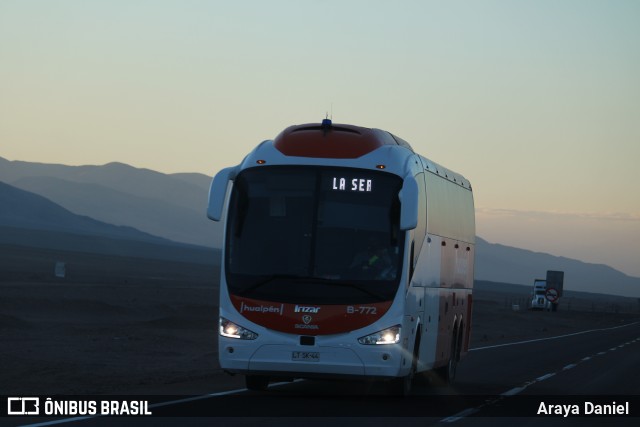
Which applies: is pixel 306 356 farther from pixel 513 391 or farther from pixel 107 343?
pixel 107 343

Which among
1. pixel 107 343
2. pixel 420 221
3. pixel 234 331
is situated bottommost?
pixel 107 343

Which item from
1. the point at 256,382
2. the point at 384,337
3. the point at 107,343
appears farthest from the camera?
the point at 107,343

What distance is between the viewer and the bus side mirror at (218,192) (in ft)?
53.5

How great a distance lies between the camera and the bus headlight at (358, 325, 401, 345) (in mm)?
16406

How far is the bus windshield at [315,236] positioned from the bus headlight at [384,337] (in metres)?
0.42

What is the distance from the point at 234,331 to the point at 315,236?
5.39 feet

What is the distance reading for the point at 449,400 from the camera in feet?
60.2

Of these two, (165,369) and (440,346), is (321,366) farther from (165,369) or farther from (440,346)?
(165,369)

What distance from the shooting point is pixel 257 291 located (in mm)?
16625

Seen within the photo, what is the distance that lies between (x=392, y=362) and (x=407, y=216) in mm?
1902

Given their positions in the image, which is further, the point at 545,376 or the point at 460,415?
the point at 545,376

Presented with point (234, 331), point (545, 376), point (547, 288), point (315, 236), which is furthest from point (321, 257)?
point (547, 288)

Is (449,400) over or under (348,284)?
under

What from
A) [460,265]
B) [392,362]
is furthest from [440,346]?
[392,362]
